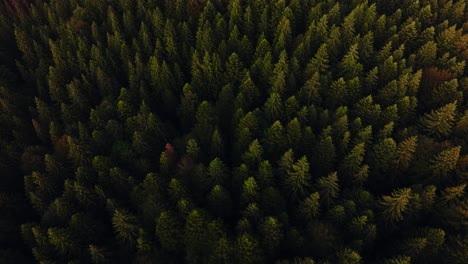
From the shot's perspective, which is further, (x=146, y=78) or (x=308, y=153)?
(x=146, y=78)

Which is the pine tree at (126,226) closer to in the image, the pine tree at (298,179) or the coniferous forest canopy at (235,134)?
the coniferous forest canopy at (235,134)

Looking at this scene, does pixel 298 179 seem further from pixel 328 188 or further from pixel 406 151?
pixel 406 151

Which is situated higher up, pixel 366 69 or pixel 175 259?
pixel 366 69

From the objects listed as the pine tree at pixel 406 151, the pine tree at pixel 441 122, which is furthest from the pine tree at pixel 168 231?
the pine tree at pixel 441 122

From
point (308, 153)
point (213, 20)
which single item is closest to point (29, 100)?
point (213, 20)

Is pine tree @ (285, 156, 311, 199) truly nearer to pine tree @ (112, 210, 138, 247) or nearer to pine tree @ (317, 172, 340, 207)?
pine tree @ (317, 172, 340, 207)

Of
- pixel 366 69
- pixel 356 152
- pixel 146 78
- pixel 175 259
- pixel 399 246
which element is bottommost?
pixel 175 259

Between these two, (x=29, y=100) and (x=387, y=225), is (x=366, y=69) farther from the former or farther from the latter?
(x=29, y=100)

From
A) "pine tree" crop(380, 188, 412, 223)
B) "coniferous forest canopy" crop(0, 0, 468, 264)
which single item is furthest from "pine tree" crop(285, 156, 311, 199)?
"pine tree" crop(380, 188, 412, 223)
